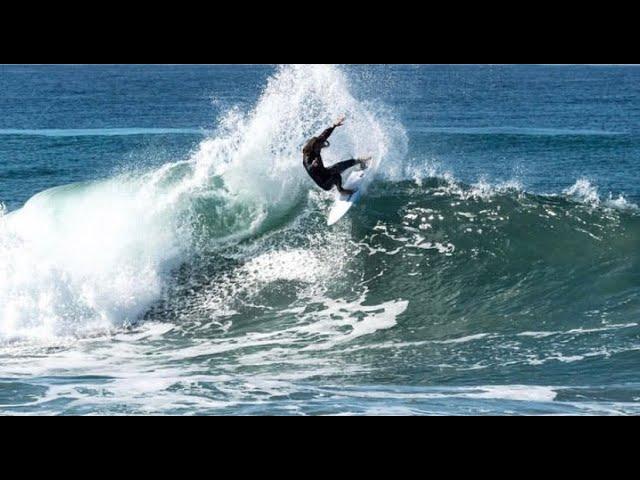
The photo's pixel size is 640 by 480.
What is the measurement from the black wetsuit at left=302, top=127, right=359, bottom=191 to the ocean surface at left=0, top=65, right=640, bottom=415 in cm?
152

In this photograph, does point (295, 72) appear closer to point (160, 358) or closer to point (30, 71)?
point (160, 358)

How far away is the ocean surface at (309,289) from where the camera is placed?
11.9m

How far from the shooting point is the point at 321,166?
15445 mm

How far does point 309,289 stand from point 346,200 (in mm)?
2118

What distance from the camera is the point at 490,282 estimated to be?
16.0m

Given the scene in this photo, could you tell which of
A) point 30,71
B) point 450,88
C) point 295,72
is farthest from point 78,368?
point 30,71

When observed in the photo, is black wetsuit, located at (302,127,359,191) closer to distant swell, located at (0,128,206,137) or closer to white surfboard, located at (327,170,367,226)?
white surfboard, located at (327,170,367,226)

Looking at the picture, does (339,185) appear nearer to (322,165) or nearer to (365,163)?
(365,163)

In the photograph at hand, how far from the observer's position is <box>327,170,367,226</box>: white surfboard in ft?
55.8

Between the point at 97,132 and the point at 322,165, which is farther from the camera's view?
the point at 97,132

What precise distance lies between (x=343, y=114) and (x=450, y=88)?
1433 inches

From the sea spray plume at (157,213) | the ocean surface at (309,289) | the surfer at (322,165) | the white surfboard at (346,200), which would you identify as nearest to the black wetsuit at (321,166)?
the surfer at (322,165)

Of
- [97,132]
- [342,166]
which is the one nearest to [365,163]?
[342,166]

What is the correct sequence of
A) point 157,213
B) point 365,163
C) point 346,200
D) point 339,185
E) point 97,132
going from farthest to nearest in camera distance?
1. point 97,132
2. point 157,213
3. point 365,163
4. point 346,200
5. point 339,185
